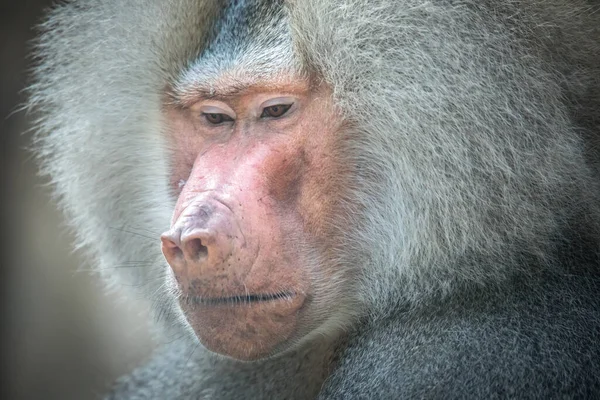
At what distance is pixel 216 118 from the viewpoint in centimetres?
249

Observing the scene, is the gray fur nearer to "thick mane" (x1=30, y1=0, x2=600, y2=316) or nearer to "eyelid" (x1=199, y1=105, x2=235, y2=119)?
"thick mane" (x1=30, y1=0, x2=600, y2=316)

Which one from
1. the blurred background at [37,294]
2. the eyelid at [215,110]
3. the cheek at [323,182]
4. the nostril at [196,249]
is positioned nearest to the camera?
the nostril at [196,249]

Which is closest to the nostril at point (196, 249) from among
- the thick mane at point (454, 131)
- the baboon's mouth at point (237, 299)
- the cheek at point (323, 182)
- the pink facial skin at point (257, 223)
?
the pink facial skin at point (257, 223)

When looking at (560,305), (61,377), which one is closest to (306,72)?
(560,305)

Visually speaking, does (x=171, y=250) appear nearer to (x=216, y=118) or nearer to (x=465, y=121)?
(x=216, y=118)

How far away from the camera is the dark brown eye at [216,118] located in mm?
2477

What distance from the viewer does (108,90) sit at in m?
2.78

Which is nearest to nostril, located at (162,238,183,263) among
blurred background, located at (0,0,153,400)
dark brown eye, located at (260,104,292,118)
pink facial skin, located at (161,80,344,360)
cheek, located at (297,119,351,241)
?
pink facial skin, located at (161,80,344,360)

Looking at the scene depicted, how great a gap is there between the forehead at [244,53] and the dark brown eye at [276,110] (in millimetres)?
68

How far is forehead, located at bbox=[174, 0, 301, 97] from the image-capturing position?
7.61 feet

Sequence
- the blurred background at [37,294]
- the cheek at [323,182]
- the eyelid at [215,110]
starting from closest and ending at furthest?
1. the cheek at [323,182]
2. the eyelid at [215,110]
3. the blurred background at [37,294]

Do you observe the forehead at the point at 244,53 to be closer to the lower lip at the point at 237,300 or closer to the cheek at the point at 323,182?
the cheek at the point at 323,182

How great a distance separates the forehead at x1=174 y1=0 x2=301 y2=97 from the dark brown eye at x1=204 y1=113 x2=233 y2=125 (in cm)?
7

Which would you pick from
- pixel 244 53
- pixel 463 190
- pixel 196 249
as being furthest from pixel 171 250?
pixel 463 190
